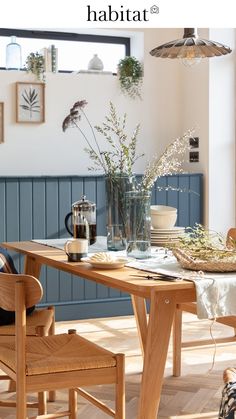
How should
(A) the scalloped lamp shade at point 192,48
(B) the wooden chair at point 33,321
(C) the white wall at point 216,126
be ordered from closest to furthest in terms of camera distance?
1. (B) the wooden chair at point 33,321
2. (A) the scalloped lamp shade at point 192,48
3. (C) the white wall at point 216,126

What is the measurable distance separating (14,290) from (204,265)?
2.51 feet

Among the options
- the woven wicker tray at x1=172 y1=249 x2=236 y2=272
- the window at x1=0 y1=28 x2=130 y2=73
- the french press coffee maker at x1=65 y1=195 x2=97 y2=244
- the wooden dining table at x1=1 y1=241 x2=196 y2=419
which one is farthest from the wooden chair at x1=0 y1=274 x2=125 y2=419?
the window at x1=0 y1=28 x2=130 y2=73

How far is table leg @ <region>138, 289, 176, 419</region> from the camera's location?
8.75ft

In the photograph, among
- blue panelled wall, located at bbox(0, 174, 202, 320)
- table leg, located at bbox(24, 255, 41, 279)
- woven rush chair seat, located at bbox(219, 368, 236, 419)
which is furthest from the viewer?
blue panelled wall, located at bbox(0, 174, 202, 320)

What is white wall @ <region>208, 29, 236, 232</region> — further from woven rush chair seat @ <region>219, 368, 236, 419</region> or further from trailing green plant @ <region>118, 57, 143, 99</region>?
woven rush chair seat @ <region>219, 368, 236, 419</region>

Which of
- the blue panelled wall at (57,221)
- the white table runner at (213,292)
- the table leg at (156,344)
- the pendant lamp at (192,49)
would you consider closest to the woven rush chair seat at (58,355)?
the table leg at (156,344)

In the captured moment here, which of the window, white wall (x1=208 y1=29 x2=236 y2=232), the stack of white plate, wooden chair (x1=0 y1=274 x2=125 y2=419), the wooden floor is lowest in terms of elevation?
the wooden floor

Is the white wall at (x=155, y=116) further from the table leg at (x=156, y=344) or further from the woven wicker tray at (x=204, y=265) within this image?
the table leg at (x=156, y=344)

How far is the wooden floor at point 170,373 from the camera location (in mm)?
3662

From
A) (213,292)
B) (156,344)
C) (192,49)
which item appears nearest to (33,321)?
(156,344)

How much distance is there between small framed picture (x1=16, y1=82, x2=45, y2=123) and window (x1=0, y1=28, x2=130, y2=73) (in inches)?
10.7

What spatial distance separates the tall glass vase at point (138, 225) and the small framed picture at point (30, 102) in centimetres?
273

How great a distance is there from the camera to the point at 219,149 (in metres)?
6.26
